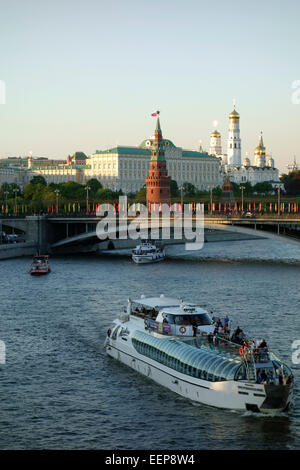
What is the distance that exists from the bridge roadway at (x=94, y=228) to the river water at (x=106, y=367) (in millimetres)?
7871

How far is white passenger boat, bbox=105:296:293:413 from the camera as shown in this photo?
30.6 m

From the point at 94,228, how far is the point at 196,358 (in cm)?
7976

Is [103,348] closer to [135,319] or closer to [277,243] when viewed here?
[135,319]

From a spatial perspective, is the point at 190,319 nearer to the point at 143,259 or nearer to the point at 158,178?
the point at 143,259

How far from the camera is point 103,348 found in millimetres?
42250

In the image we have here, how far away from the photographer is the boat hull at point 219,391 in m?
30.5

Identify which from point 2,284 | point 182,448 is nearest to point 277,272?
point 2,284

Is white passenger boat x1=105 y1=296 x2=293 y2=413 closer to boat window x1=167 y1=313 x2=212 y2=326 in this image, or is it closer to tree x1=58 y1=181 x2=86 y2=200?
boat window x1=167 y1=313 x2=212 y2=326

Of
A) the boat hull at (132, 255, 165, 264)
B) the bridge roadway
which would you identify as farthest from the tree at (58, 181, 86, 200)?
the boat hull at (132, 255, 165, 264)

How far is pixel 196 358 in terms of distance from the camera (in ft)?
109

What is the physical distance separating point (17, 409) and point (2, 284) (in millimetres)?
36513

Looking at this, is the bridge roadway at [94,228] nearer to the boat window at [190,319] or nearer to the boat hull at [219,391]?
the boat window at [190,319]

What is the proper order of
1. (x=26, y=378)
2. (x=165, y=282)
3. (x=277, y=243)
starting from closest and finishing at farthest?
(x=26, y=378) < (x=165, y=282) < (x=277, y=243)

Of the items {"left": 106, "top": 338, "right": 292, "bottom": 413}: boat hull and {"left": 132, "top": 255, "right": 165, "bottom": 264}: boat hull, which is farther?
{"left": 132, "top": 255, "right": 165, "bottom": 264}: boat hull
